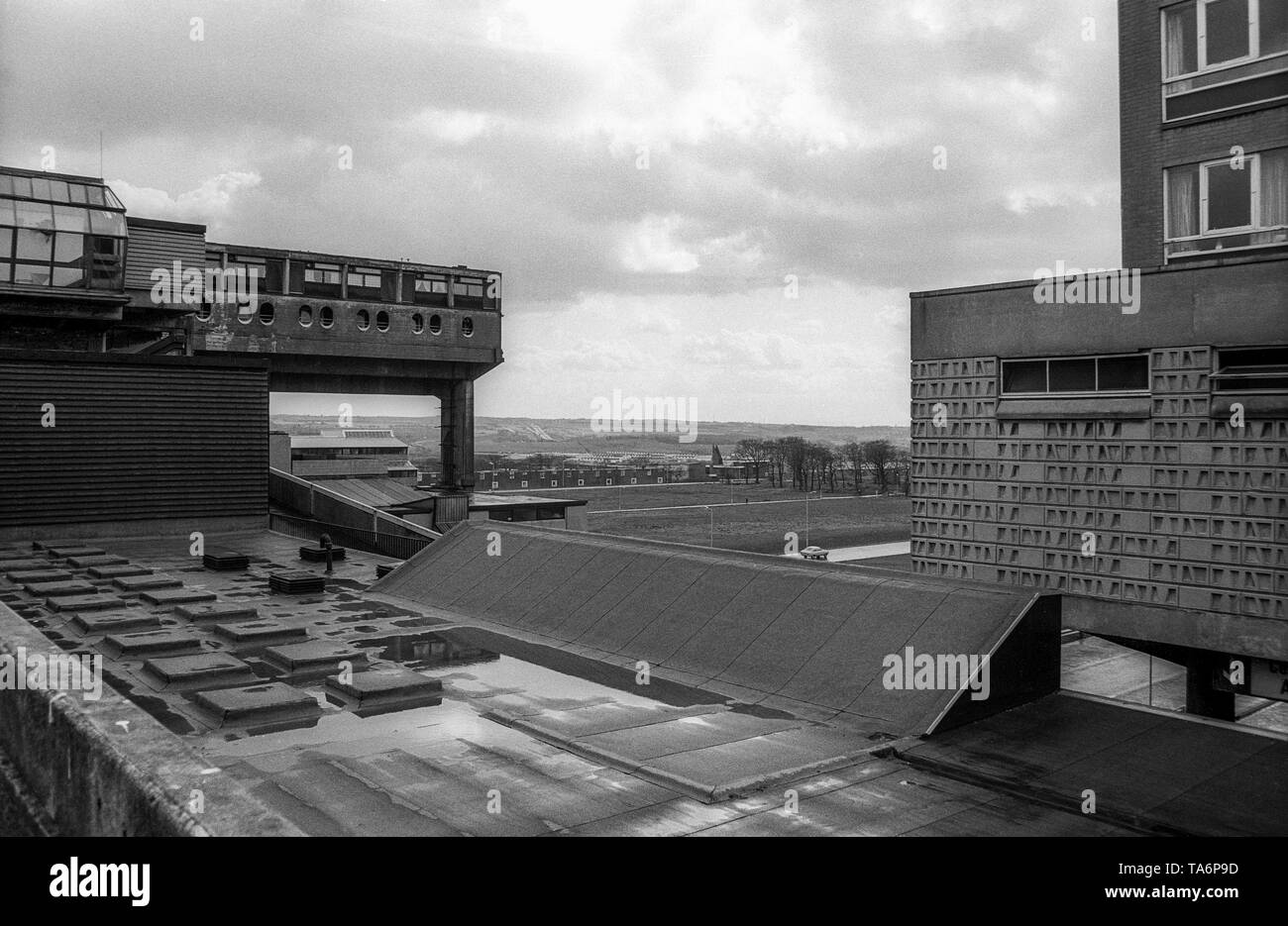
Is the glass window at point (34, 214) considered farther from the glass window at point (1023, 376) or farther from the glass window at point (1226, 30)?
the glass window at point (1226, 30)

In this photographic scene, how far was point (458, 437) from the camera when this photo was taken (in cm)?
5622

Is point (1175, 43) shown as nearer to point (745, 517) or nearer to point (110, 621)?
point (110, 621)

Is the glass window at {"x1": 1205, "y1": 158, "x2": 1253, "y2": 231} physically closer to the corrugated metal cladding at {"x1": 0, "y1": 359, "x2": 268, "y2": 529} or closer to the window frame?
the window frame

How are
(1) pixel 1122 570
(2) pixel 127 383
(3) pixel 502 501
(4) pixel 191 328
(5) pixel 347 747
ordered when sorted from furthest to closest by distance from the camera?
(3) pixel 502 501 → (4) pixel 191 328 → (2) pixel 127 383 → (1) pixel 1122 570 → (5) pixel 347 747

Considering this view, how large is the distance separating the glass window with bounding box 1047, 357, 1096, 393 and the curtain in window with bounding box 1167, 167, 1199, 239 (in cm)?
333

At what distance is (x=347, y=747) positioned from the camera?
35.9ft

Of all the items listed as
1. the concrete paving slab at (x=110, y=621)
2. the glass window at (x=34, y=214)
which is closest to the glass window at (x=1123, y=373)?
the concrete paving slab at (x=110, y=621)

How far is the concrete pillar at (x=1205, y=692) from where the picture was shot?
15.6 m

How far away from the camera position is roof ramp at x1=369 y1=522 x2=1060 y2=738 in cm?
1262

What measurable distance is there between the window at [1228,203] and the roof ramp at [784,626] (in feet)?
25.7

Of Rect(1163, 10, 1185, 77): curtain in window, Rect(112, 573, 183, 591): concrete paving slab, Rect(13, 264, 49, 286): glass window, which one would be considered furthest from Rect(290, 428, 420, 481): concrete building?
Rect(1163, 10, 1185, 77): curtain in window
